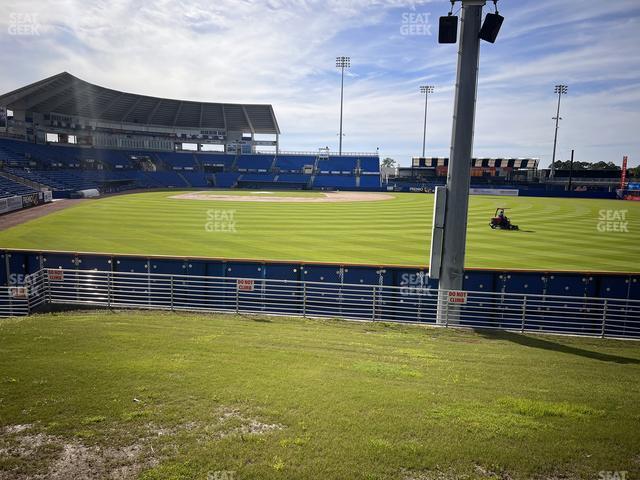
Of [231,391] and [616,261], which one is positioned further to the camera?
[616,261]

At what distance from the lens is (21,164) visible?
194ft

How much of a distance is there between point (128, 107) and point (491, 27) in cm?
9499

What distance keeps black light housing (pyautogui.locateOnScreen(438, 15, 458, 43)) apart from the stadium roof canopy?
69.9 meters

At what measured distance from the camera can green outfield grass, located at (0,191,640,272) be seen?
23487mm

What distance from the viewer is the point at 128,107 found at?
8981cm

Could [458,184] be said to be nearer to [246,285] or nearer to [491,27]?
[491,27]

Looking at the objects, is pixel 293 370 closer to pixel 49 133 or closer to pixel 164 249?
pixel 164 249

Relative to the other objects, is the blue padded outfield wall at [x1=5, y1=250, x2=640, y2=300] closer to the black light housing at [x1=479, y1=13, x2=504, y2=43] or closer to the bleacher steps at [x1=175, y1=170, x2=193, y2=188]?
the black light housing at [x1=479, y1=13, x2=504, y2=43]

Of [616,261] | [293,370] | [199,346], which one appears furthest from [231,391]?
[616,261]

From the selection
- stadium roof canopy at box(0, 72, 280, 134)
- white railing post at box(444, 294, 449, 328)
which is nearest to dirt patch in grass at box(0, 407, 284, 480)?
white railing post at box(444, 294, 449, 328)

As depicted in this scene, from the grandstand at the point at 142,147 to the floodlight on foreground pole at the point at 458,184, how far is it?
56.5 m

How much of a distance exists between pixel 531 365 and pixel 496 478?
4604 mm

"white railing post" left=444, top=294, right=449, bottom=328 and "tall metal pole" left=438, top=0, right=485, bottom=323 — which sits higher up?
"tall metal pole" left=438, top=0, right=485, bottom=323

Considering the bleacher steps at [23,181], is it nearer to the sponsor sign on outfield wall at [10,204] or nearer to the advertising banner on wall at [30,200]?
the advertising banner on wall at [30,200]
